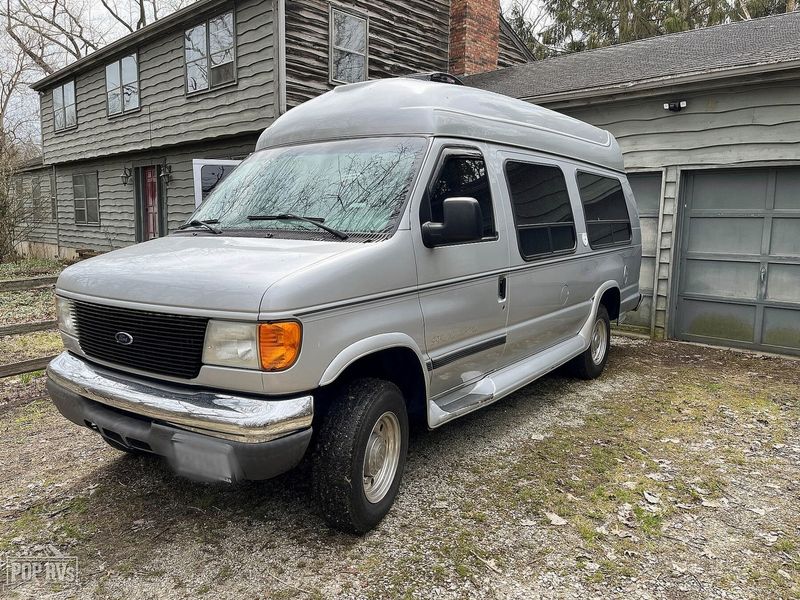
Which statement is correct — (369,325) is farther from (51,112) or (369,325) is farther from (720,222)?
(51,112)

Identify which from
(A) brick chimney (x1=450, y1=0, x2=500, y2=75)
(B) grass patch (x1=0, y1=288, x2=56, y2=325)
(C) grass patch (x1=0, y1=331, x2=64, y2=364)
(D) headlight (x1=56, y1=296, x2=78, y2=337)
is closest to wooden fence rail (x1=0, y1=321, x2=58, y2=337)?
(C) grass patch (x1=0, y1=331, x2=64, y2=364)

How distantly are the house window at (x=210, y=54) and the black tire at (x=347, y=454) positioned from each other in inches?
424

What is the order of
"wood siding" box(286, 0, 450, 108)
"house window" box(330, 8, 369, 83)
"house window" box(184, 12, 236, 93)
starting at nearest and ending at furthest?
"wood siding" box(286, 0, 450, 108), "house window" box(330, 8, 369, 83), "house window" box(184, 12, 236, 93)

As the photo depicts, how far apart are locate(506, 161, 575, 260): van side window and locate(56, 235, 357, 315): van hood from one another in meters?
1.80

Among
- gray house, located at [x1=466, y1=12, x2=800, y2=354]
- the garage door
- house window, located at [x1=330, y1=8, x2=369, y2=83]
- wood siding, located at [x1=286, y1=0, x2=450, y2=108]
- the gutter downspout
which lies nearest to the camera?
gray house, located at [x1=466, y1=12, x2=800, y2=354]

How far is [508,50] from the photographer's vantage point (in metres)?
16.0

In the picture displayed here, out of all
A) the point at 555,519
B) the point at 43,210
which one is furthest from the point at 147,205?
the point at 555,519

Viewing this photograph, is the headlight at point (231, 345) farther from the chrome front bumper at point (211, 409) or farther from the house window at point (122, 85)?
the house window at point (122, 85)

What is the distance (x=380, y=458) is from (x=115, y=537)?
149 cm

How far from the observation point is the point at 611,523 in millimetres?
3436

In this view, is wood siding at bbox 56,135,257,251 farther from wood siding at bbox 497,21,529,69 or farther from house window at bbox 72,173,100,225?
wood siding at bbox 497,21,529,69

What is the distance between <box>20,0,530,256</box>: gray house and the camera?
37.3ft

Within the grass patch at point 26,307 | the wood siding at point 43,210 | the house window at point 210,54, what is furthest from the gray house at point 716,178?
the wood siding at point 43,210

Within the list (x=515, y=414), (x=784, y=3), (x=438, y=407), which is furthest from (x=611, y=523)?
(x=784, y=3)
